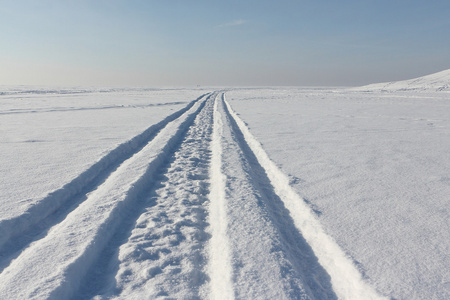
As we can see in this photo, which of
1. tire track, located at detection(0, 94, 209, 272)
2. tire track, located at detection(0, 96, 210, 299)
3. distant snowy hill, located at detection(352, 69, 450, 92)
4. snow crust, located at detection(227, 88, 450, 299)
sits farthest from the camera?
distant snowy hill, located at detection(352, 69, 450, 92)

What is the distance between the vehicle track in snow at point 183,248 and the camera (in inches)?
90.6

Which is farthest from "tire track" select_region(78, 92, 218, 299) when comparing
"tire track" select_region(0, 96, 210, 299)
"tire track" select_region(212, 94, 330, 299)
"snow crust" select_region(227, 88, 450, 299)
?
"snow crust" select_region(227, 88, 450, 299)

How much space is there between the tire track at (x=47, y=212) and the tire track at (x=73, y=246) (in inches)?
4.4

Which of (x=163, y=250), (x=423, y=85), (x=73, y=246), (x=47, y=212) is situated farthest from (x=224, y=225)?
(x=423, y=85)

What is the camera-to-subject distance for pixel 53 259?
2617mm

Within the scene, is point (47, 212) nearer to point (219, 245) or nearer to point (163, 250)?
point (163, 250)

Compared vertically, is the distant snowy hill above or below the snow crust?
above

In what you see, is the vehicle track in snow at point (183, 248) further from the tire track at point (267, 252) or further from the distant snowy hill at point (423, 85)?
the distant snowy hill at point (423, 85)

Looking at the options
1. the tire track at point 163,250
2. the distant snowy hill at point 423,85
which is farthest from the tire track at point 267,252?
the distant snowy hill at point 423,85

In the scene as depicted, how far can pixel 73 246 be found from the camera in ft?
9.20

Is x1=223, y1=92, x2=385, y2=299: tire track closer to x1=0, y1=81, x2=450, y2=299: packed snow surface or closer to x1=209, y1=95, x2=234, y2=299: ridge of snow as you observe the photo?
x1=0, y1=81, x2=450, y2=299: packed snow surface

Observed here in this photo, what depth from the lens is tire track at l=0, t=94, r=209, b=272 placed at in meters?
2.99

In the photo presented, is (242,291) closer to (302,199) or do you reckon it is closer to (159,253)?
(159,253)

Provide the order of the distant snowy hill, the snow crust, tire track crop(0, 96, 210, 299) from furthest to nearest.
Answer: the distant snowy hill, the snow crust, tire track crop(0, 96, 210, 299)
